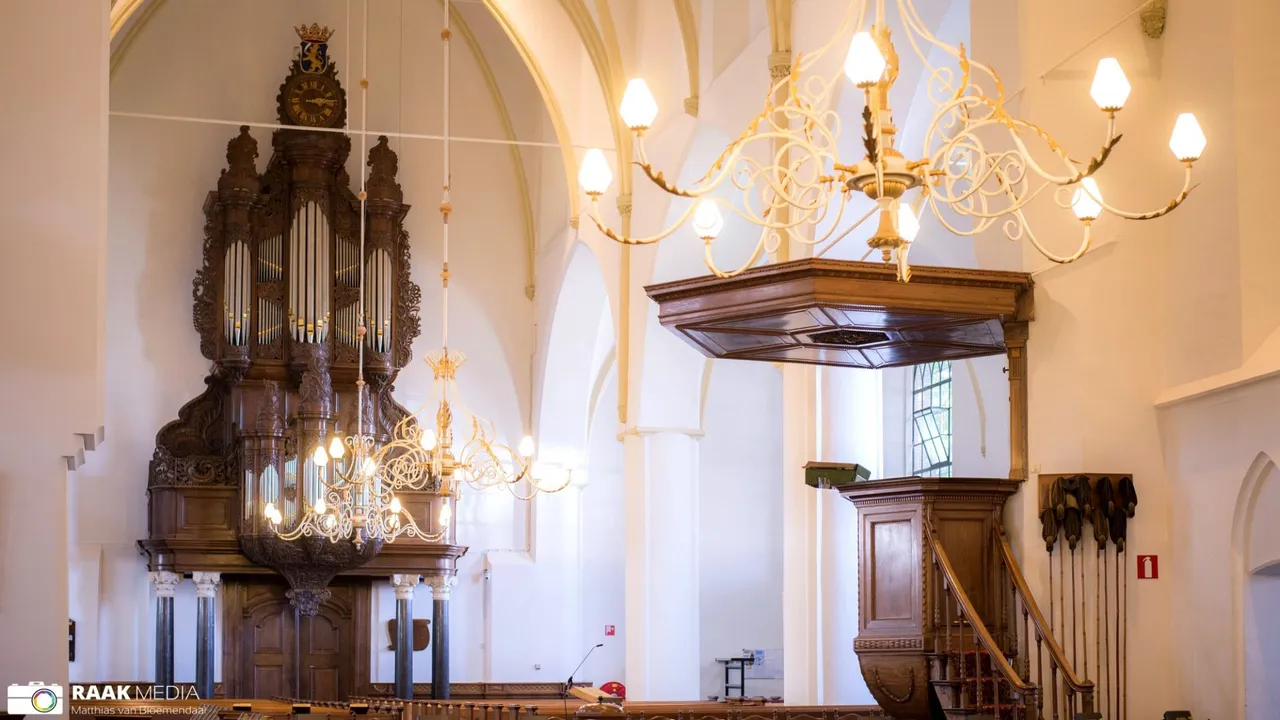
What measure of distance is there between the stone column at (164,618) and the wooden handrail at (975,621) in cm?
1248

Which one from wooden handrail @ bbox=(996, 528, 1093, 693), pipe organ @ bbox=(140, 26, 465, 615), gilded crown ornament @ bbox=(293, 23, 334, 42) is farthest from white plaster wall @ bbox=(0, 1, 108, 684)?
gilded crown ornament @ bbox=(293, 23, 334, 42)

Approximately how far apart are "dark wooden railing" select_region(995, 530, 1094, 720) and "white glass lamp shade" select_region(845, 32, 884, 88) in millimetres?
4386

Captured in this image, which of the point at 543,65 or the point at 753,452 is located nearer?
the point at 543,65

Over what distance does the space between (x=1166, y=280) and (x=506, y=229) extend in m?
14.1

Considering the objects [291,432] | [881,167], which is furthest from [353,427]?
[881,167]

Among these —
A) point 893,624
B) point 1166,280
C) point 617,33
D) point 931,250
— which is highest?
point 617,33

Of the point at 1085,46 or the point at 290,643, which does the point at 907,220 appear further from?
the point at 290,643

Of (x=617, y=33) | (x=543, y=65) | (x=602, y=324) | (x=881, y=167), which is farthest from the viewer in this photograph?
(x=602, y=324)

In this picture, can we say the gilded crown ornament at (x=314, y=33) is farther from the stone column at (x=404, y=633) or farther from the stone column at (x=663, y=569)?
the stone column at (x=663, y=569)

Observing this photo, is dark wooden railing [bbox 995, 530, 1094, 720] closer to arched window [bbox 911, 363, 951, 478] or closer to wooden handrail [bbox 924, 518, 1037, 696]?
wooden handrail [bbox 924, 518, 1037, 696]

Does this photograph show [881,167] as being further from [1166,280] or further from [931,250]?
[931,250]

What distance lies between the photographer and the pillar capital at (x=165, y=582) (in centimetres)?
1888

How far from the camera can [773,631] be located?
73.1 ft

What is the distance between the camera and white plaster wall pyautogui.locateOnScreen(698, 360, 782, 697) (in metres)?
22.2
